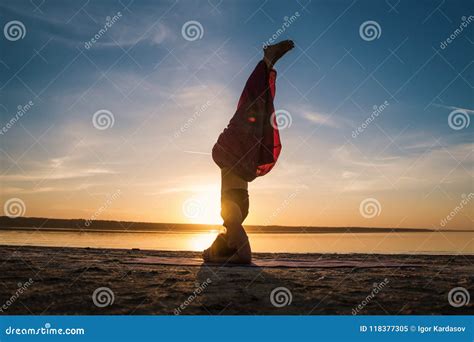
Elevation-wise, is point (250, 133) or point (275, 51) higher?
point (275, 51)

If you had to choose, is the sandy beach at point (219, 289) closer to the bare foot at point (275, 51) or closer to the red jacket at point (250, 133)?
the red jacket at point (250, 133)

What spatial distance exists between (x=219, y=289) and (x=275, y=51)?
3853 mm

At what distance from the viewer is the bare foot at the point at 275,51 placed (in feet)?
21.0

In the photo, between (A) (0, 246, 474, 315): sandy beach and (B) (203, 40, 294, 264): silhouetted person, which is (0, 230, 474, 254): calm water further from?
(A) (0, 246, 474, 315): sandy beach

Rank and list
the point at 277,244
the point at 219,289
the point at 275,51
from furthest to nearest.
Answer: the point at 277,244, the point at 275,51, the point at 219,289

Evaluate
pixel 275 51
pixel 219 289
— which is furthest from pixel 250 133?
pixel 219 289

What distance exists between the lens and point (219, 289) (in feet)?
13.4

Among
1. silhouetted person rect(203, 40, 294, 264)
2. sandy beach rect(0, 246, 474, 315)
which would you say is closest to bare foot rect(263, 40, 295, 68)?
silhouetted person rect(203, 40, 294, 264)

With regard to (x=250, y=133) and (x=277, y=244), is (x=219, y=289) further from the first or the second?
(x=277, y=244)

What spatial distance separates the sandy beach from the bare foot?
10.2 feet

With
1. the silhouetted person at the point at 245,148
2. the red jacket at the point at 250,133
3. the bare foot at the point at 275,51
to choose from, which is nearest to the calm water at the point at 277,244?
the silhouetted person at the point at 245,148

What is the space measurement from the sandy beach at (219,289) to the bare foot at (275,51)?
310 cm

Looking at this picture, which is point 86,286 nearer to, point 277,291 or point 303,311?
point 277,291

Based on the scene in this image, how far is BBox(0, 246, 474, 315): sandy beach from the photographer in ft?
10.9
